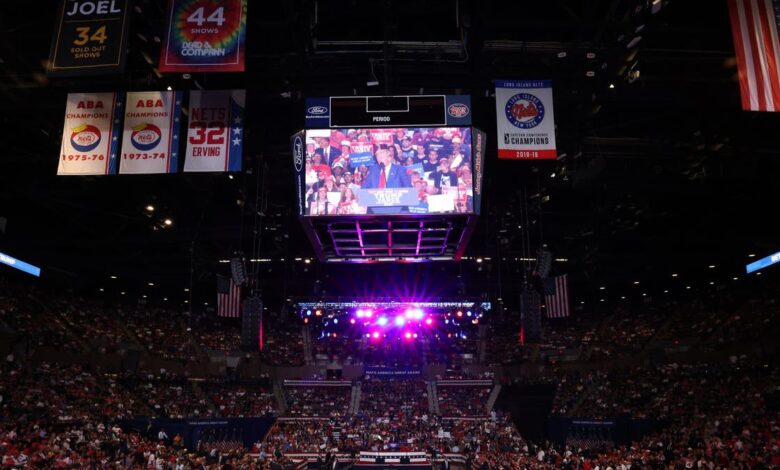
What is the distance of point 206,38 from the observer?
943 centimetres

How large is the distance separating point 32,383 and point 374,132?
2168 cm

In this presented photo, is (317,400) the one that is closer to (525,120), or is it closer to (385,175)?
(525,120)

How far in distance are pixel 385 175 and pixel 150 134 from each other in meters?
4.64

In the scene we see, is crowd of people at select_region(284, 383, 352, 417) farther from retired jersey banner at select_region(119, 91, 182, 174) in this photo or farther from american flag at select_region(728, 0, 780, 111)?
american flag at select_region(728, 0, 780, 111)

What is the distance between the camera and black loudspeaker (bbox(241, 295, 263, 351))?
558 inches

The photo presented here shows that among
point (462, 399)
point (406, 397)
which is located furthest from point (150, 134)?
point (462, 399)

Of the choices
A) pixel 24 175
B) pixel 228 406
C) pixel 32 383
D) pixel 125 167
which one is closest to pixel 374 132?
Answer: pixel 125 167

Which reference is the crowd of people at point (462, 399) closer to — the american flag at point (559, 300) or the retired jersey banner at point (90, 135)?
the american flag at point (559, 300)

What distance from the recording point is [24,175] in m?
18.8

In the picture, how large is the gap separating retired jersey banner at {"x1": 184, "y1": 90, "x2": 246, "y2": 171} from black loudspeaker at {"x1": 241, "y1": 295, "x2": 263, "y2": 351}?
4179 mm

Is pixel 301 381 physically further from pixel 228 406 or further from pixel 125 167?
pixel 125 167

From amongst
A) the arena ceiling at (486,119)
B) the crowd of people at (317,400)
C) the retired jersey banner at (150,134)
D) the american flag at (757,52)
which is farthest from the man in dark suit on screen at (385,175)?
the crowd of people at (317,400)

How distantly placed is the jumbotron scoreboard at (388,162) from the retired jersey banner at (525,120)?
93cm

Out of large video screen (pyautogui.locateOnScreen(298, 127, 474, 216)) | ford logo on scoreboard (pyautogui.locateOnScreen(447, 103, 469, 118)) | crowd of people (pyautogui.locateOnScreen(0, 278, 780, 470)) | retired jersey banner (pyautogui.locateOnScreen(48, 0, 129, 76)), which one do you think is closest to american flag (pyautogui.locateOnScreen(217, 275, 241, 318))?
crowd of people (pyautogui.locateOnScreen(0, 278, 780, 470))
